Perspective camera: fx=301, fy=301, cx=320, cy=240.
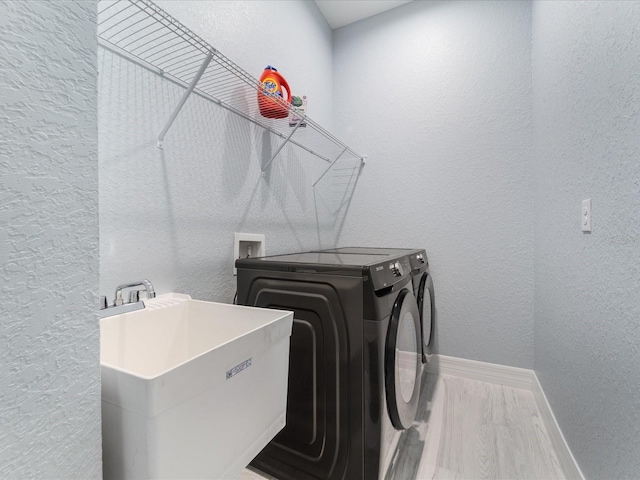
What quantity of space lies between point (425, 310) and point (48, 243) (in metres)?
1.91

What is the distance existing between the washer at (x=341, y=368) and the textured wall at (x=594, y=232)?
26.3 inches

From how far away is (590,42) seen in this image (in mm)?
1142

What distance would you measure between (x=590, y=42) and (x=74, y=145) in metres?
1.67

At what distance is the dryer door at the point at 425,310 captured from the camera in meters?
1.84

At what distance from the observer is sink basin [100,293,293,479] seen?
49 centimetres

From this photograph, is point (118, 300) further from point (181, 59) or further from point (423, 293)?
point (423, 293)

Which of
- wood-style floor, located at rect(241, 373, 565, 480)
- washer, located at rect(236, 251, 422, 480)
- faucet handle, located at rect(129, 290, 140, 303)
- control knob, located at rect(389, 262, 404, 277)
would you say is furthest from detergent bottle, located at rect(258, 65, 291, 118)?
wood-style floor, located at rect(241, 373, 565, 480)

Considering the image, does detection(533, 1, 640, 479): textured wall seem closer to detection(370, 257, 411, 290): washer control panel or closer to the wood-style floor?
the wood-style floor

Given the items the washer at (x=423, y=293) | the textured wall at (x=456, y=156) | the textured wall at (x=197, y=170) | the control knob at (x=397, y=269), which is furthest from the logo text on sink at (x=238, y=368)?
the textured wall at (x=456, y=156)

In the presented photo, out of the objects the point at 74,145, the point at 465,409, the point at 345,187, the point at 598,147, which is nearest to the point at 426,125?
the point at 345,187

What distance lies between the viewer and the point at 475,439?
5.32 ft

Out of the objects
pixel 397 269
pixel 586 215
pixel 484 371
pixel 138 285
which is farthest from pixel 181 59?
pixel 484 371

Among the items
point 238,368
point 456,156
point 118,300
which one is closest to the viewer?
point 238,368

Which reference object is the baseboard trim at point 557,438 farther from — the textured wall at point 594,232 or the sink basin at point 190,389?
the sink basin at point 190,389
